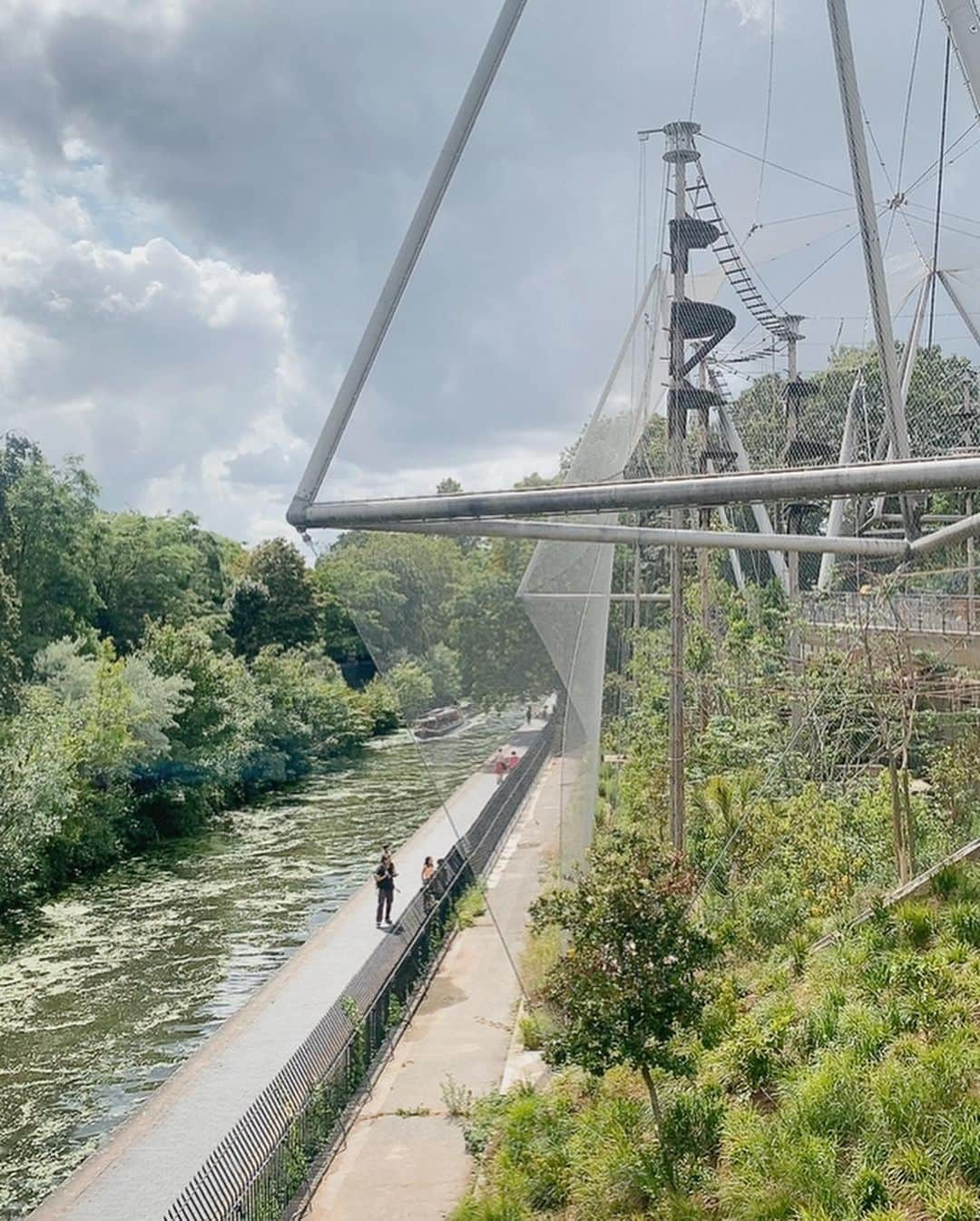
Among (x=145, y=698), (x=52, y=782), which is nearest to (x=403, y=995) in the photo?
(x=52, y=782)

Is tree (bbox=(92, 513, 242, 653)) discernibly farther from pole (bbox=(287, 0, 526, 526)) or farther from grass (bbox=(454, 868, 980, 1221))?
pole (bbox=(287, 0, 526, 526))

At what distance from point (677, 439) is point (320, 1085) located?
264 inches

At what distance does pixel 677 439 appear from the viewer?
1178cm

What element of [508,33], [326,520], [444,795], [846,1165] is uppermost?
[508,33]

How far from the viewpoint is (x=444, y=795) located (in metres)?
7.18

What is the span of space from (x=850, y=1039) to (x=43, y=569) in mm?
28441

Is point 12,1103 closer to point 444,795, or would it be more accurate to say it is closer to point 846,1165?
point 444,795

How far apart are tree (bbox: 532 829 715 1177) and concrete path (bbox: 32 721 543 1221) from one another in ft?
3.10

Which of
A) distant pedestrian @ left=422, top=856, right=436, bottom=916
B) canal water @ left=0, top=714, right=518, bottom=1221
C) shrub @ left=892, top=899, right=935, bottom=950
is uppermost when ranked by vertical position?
shrub @ left=892, top=899, right=935, bottom=950

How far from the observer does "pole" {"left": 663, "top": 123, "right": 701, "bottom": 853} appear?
824 centimetres

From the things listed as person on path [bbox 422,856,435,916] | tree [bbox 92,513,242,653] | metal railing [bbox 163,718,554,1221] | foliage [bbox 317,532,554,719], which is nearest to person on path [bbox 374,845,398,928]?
person on path [bbox 422,856,435,916]

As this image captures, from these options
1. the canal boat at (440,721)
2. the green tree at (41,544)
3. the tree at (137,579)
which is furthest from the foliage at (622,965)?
the tree at (137,579)

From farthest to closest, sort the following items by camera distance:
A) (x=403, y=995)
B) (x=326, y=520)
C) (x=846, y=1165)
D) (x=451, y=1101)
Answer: (x=403, y=995) < (x=451, y=1101) < (x=846, y=1165) < (x=326, y=520)

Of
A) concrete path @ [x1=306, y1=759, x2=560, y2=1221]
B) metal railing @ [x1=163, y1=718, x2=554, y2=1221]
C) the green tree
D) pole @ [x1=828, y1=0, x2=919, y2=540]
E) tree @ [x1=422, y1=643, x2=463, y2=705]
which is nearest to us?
pole @ [x1=828, y1=0, x2=919, y2=540]
